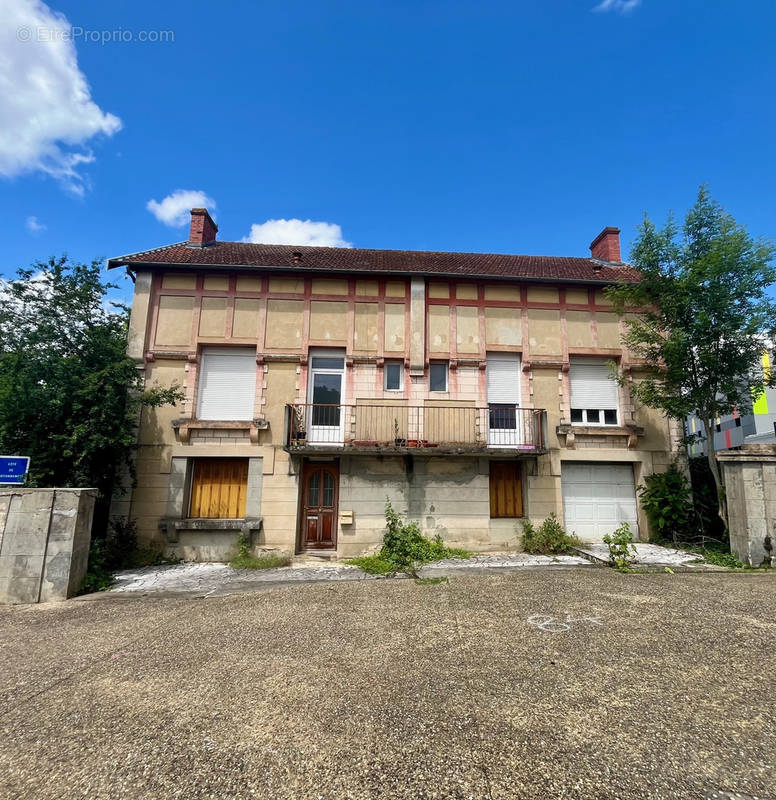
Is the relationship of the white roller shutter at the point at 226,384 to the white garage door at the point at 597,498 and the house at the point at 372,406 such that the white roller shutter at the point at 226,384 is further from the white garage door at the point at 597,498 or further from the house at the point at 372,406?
the white garage door at the point at 597,498

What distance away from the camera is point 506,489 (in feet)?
32.6

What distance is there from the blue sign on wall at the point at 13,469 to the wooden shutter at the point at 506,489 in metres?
9.05

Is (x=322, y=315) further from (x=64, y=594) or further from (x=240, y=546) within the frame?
(x=64, y=594)

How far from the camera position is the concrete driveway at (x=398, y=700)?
7.30ft

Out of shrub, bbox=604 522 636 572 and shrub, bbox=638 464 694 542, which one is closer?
shrub, bbox=604 522 636 572

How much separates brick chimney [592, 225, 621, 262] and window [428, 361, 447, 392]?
6975mm

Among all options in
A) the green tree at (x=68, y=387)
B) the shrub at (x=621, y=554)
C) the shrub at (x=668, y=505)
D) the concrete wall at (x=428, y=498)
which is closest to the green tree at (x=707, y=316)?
the shrub at (x=668, y=505)

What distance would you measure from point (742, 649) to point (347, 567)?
6.22 m

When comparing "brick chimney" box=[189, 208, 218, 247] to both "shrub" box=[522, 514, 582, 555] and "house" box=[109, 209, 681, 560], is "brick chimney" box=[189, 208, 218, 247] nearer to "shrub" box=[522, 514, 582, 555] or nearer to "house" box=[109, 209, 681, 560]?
"house" box=[109, 209, 681, 560]

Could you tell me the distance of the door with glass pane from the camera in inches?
388

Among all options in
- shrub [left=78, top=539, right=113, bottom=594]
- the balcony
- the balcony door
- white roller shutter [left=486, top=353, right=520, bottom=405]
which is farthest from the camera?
white roller shutter [left=486, top=353, right=520, bottom=405]

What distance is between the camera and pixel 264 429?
31.3 feet

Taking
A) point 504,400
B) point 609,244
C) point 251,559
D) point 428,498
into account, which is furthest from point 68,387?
point 609,244

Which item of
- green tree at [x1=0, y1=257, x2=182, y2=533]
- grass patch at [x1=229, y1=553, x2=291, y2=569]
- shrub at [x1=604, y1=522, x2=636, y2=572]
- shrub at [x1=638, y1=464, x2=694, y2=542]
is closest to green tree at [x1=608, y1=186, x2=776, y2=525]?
shrub at [x1=638, y1=464, x2=694, y2=542]
